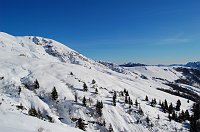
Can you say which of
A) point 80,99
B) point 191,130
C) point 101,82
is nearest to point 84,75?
point 101,82

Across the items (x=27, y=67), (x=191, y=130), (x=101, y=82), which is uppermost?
(x=27, y=67)

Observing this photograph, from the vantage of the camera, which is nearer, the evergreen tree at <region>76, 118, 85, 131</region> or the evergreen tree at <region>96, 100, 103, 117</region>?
the evergreen tree at <region>76, 118, 85, 131</region>

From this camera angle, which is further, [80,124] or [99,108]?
[99,108]

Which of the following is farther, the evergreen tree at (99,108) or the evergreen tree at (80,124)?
the evergreen tree at (99,108)

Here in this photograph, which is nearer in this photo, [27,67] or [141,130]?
[141,130]

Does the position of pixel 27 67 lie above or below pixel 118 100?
above

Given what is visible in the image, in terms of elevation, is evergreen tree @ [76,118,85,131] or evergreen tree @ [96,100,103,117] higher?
evergreen tree @ [96,100,103,117]

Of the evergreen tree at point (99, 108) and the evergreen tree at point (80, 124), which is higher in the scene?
the evergreen tree at point (99, 108)

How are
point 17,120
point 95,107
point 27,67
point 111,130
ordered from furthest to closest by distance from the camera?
point 27,67 → point 95,107 → point 111,130 → point 17,120

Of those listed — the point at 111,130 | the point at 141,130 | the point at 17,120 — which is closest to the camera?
the point at 17,120

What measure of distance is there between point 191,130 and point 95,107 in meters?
32.2

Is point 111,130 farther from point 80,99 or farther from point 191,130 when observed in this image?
point 191,130

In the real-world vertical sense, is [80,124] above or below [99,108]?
below

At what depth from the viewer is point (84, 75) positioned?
116 metres
